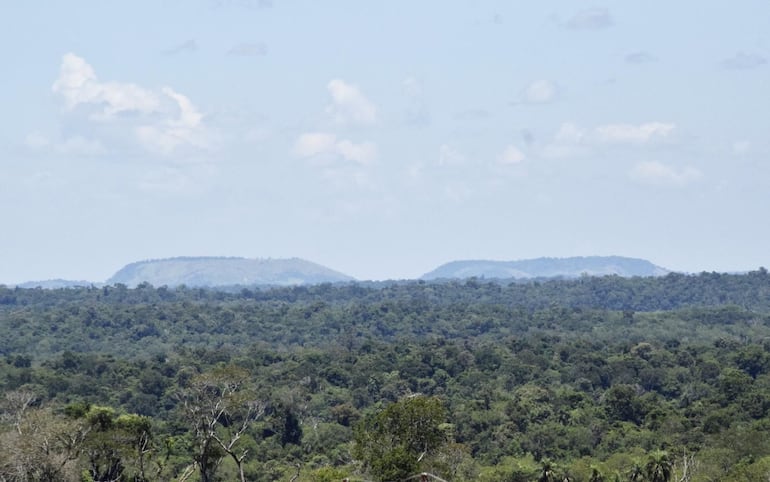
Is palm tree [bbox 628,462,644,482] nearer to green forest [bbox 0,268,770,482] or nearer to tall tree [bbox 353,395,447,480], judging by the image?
green forest [bbox 0,268,770,482]

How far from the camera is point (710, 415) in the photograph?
294ft

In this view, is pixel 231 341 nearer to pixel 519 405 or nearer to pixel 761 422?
pixel 519 405

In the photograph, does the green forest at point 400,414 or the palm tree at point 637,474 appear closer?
the green forest at point 400,414

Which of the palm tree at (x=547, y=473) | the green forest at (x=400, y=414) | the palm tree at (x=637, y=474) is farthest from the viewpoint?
the palm tree at (x=547, y=473)

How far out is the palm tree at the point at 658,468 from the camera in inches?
2469

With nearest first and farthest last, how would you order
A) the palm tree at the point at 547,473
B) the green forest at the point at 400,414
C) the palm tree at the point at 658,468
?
the green forest at the point at 400,414, the palm tree at the point at 658,468, the palm tree at the point at 547,473

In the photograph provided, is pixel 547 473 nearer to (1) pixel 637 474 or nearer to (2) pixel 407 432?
(1) pixel 637 474

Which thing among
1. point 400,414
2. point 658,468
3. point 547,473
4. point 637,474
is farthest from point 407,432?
point 637,474

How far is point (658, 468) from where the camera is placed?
62.7m

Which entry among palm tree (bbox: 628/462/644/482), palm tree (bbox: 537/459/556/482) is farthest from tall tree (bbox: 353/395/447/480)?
palm tree (bbox: 628/462/644/482)

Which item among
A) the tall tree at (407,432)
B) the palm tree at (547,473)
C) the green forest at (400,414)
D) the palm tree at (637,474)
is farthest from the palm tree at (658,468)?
the tall tree at (407,432)

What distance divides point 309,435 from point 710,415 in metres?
31.1

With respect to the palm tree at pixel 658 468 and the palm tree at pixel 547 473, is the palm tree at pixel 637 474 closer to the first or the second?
the palm tree at pixel 658 468

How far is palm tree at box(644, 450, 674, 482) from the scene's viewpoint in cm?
6272
